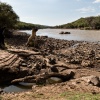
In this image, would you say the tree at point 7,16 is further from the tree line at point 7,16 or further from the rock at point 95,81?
the rock at point 95,81

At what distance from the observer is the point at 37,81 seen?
34.3 ft

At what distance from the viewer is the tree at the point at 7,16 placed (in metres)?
39.3

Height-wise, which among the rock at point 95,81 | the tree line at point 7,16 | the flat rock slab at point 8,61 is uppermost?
the tree line at point 7,16

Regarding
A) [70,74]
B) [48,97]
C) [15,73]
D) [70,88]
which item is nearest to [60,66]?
[70,74]

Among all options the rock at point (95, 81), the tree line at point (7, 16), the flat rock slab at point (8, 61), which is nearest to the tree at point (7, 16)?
the tree line at point (7, 16)

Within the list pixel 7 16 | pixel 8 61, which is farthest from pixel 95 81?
pixel 7 16

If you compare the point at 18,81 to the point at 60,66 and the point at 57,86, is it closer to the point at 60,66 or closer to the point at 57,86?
the point at 57,86

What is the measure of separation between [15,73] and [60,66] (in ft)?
10.5

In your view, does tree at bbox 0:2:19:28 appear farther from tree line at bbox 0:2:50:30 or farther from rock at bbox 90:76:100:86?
rock at bbox 90:76:100:86

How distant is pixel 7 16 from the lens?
3981cm

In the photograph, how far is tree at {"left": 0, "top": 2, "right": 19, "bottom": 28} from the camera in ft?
129

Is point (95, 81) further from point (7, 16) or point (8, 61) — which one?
point (7, 16)

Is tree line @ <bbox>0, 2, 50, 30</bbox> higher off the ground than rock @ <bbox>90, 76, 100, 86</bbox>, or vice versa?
tree line @ <bbox>0, 2, 50, 30</bbox>

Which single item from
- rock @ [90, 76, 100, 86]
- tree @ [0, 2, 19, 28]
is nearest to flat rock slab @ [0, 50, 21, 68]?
rock @ [90, 76, 100, 86]
